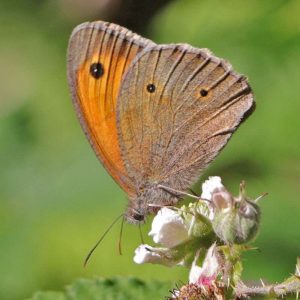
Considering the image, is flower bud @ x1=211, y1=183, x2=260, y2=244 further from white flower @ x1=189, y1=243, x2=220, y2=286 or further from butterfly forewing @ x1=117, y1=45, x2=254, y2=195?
butterfly forewing @ x1=117, y1=45, x2=254, y2=195

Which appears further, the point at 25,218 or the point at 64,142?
the point at 64,142

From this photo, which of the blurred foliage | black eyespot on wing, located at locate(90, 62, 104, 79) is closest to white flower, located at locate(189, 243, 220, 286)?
the blurred foliage

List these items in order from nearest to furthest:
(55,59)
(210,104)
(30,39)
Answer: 1. (210,104)
2. (55,59)
3. (30,39)

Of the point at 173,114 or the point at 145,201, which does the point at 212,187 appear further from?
the point at 173,114

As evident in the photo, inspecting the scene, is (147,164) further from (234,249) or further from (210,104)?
(234,249)

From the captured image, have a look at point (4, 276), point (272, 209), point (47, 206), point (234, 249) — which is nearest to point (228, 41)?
point (272, 209)

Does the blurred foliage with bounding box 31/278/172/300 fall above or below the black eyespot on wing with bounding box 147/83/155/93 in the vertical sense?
below

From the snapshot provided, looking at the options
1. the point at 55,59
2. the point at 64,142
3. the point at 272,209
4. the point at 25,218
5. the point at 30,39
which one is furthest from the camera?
the point at 30,39
